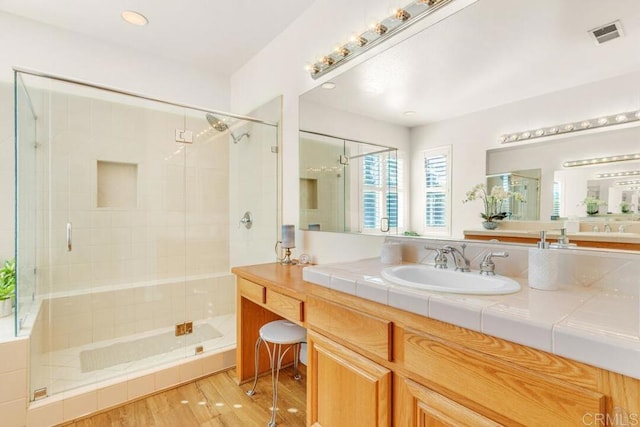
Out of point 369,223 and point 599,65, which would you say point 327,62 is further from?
point 599,65

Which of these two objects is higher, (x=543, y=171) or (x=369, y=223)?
(x=543, y=171)

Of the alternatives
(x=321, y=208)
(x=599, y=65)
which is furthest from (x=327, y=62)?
(x=599, y=65)

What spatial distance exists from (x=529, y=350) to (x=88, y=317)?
2946 mm

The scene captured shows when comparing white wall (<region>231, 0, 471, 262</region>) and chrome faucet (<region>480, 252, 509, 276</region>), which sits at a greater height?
white wall (<region>231, 0, 471, 262</region>)

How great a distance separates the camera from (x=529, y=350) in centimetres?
71

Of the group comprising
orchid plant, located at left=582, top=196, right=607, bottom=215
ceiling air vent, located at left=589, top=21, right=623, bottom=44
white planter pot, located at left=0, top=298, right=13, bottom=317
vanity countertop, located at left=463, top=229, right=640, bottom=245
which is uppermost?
ceiling air vent, located at left=589, top=21, right=623, bottom=44

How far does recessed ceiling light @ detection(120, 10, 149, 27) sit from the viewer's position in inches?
88.2

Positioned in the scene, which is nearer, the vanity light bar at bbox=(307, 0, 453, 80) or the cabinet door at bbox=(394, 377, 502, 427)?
the cabinet door at bbox=(394, 377, 502, 427)

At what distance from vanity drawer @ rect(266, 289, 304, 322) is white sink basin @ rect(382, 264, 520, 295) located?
0.46 meters

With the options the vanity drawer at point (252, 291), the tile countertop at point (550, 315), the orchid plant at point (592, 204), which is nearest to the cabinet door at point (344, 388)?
the tile countertop at point (550, 315)

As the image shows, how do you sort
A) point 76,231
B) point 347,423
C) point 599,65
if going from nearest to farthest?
point 599,65 → point 347,423 → point 76,231

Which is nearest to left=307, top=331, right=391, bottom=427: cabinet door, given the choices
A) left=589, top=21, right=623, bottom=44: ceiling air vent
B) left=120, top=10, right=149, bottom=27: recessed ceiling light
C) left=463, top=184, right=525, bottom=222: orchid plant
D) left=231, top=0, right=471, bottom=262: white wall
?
left=231, top=0, right=471, bottom=262: white wall

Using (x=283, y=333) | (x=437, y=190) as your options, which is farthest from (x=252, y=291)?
(x=437, y=190)

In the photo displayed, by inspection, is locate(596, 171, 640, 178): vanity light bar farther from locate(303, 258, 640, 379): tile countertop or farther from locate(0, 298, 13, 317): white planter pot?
locate(0, 298, 13, 317): white planter pot
